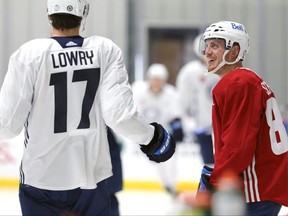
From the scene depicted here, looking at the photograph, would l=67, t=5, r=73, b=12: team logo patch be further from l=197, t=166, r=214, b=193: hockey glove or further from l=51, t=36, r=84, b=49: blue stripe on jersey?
l=197, t=166, r=214, b=193: hockey glove

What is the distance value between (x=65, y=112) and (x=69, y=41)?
248 mm

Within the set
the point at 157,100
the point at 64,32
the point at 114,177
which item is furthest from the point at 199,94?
the point at 64,32

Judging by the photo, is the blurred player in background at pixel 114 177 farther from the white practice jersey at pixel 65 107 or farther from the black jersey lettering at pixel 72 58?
the black jersey lettering at pixel 72 58

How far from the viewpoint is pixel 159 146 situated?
248 cm

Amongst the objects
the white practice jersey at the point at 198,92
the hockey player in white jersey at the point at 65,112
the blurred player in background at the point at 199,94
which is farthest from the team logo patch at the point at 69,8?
the white practice jersey at the point at 198,92

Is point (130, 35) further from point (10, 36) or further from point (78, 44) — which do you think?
point (78, 44)

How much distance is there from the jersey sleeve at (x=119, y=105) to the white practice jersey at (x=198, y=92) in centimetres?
335

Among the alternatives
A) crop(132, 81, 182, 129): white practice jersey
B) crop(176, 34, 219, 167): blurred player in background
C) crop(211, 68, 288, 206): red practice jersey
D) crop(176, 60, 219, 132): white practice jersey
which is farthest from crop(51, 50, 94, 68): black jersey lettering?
crop(132, 81, 182, 129): white practice jersey

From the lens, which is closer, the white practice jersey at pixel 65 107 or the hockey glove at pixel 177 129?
the white practice jersey at pixel 65 107

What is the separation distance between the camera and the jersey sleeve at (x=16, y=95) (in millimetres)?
2279

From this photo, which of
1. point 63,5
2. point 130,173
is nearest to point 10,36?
point 130,173

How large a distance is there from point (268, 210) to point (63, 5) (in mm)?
974

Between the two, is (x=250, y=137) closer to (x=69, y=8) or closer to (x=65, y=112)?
(x=65, y=112)

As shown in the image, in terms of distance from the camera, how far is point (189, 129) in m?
6.83
